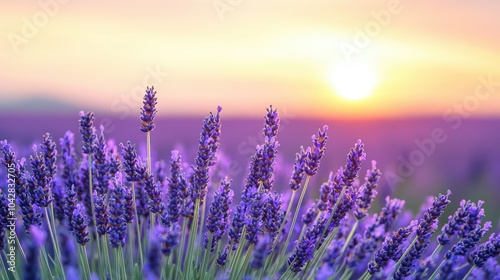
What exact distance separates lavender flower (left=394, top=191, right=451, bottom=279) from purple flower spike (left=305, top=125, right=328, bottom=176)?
1.56 feet

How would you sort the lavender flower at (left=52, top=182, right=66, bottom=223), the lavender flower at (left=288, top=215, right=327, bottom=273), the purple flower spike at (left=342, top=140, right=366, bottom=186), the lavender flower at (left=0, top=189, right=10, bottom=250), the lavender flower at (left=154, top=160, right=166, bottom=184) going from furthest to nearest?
the lavender flower at (left=154, top=160, right=166, bottom=184) < the lavender flower at (left=52, top=182, right=66, bottom=223) < the purple flower spike at (left=342, top=140, right=366, bottom=186) < the lavender flower at (left=288, top=215, right=327, bottom=273) < the lavender flower at (left=0, top=189, right=10, bottom=250)

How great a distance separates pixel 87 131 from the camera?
251 centimetres

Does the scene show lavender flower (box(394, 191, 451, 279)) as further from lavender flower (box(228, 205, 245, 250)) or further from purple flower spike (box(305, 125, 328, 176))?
lavender flower (box(228, 205, 245, 250))

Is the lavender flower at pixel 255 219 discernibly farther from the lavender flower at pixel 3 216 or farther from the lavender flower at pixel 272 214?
the lavender flower at pixel 3 216

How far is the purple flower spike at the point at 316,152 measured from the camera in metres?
2.54

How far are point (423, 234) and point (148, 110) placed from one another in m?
1.18

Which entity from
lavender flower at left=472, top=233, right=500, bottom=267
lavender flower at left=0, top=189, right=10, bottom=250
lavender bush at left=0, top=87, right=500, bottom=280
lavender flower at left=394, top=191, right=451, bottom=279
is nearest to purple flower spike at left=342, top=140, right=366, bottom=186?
lavender bush at left=0, top=87, right=500, bottom=280

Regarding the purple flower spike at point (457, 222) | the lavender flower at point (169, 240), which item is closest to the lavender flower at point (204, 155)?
the lavender flower at point (169, 240)

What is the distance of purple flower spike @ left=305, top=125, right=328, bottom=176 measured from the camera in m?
2.54

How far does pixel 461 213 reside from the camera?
2406 mm

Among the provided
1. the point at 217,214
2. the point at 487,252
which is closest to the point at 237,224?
the point at 217,214

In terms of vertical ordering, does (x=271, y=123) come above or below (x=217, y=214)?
above

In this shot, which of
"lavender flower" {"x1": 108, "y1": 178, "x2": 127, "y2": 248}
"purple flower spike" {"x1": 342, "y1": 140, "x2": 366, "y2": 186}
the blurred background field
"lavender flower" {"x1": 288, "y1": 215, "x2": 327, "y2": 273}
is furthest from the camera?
the blurred background field

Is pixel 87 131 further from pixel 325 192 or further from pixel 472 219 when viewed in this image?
pixel 472 219
